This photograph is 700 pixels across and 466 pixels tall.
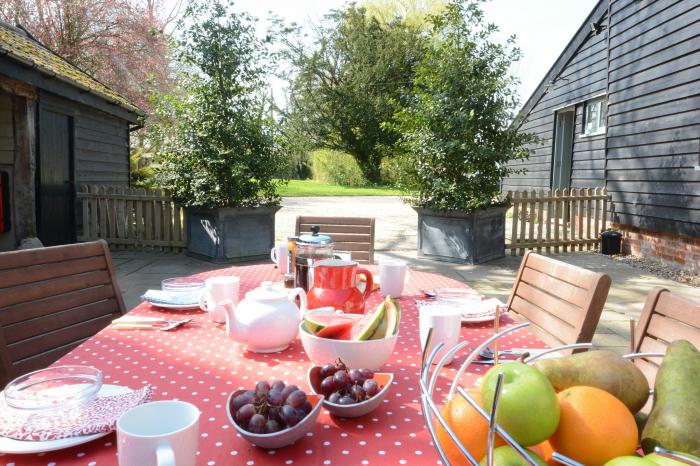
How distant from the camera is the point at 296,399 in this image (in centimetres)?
99

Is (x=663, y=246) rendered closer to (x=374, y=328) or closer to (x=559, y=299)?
(x=559, y=299)

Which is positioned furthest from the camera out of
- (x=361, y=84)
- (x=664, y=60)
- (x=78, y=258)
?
(x=361, y=84)

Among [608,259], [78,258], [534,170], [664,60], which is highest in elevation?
[664,60]

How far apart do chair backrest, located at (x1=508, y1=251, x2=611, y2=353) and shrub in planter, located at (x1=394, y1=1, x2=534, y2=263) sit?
5338 millimetres

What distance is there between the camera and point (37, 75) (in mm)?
6957

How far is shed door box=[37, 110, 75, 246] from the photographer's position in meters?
7.96

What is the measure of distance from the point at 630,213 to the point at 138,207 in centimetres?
824

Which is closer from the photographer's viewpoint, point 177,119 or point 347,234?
point 347,234

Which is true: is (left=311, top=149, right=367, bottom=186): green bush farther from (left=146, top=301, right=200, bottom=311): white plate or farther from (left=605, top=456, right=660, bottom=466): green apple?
(left=605, top=456, right=660, bottom=466): green apple

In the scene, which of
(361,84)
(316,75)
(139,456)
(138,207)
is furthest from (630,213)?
(316,75)

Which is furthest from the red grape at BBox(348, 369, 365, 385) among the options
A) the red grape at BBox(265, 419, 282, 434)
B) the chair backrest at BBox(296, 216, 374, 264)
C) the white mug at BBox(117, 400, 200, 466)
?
the chair backrest at BBox(296, 216, 374, 264)

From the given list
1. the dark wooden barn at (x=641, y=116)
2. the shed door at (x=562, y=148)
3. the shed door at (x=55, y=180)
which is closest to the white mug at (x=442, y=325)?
the dark wooden barn at (x=641, y=116)

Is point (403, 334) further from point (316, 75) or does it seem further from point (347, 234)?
point (316, 75)

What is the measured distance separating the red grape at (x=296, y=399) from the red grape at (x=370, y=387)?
0.56 ft
